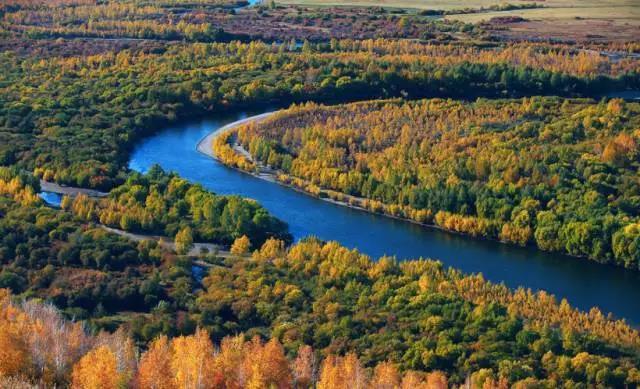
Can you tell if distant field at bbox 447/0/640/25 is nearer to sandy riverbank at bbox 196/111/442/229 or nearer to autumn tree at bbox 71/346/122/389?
sandy riverbank at bbox 196/111/442/229

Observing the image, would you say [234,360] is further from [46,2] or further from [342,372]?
[46,2]

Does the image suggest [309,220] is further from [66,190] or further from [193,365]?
[193,365]

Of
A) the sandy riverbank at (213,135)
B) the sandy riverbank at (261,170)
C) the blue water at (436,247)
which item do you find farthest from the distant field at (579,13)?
the blue water at (436,247)

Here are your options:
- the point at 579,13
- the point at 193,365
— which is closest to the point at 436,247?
the point at 193,365

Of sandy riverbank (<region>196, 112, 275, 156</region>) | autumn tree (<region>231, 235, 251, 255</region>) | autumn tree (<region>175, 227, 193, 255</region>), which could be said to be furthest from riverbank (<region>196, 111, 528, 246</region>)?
autumn tree (<region>175, 227, 193, 255</region>)

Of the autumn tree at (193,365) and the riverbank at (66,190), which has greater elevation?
the autumn tree at (193,365)

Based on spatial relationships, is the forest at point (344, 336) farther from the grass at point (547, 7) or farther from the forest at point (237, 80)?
the grass at point (547, 7)
